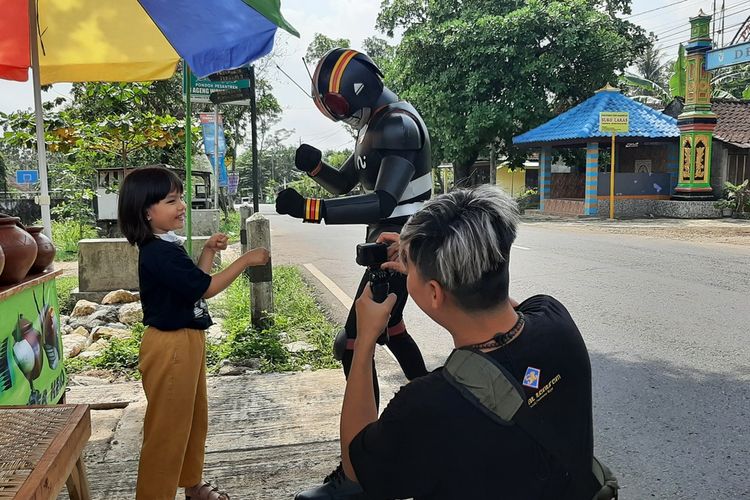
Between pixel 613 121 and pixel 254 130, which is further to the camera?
pixel 613 121

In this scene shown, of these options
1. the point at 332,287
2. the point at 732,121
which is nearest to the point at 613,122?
the point at 732,121

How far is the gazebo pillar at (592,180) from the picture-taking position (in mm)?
18922

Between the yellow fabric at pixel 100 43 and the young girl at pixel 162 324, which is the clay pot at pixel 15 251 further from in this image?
the yellow fabric at pixel 100 43

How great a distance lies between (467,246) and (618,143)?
21.0 m

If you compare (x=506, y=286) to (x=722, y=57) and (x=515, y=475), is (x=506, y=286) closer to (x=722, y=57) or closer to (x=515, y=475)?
(x=515, y=475)

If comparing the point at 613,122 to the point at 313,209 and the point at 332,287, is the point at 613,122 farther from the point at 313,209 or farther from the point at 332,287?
the point at 313,209

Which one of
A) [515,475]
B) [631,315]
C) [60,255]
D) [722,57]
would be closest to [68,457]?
[515,475]

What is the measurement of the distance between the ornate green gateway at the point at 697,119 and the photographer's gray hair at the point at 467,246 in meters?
18.1

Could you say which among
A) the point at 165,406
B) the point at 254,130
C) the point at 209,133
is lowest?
the point at 165,406

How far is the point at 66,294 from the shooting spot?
7012 mm

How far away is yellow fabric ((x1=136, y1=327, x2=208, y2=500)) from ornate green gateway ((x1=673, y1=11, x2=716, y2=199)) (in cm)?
1790

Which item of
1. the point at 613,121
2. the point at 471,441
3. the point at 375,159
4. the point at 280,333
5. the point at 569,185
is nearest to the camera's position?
the point at 471,441

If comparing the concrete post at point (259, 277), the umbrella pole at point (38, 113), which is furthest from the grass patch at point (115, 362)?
the umbrella pole at point (38, 113)

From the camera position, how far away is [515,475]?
1.25m
